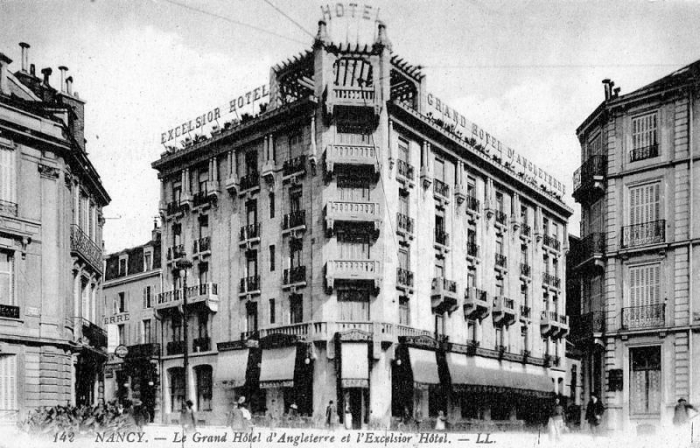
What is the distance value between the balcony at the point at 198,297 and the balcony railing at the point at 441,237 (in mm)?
11593

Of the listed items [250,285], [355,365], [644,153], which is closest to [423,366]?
[355,365]

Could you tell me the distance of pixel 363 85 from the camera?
36.3m

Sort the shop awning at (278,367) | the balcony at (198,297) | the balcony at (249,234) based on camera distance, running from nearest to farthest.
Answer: the shop awning at (278,367)
the balcony at (249,234)
the balcony at (198,297)

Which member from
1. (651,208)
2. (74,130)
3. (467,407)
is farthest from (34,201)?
(467,407)

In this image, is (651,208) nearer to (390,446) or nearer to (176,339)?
(390,446)

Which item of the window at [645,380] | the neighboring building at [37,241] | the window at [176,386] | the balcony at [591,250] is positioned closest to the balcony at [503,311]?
the balcony at [591,250]

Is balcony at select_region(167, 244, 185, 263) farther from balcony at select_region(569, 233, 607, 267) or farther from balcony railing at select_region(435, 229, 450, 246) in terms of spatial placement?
balcony at select_region(569, 233, 607, 267)

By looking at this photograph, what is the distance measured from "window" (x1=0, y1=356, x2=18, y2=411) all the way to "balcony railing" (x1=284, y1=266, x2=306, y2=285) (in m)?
14.7

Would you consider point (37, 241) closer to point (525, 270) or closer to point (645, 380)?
point (645, 380)

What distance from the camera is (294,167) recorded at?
37.3m

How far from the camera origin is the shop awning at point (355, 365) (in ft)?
112

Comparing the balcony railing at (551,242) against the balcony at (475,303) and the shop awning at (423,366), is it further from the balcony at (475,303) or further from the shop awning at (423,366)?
the shop awning at (423,366)

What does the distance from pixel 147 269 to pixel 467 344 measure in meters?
22.6

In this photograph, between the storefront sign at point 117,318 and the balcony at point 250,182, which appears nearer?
the balcony at point 250,182
